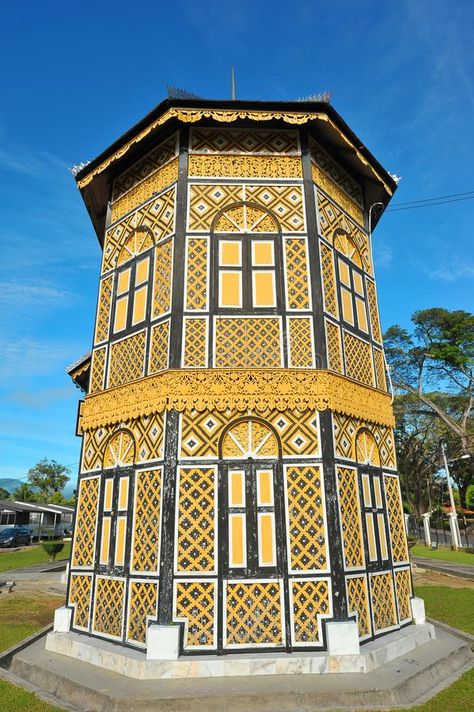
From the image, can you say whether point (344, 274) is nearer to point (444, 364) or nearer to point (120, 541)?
point (120, 541)

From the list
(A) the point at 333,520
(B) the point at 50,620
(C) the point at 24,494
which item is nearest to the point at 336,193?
(A) the point at 333,520

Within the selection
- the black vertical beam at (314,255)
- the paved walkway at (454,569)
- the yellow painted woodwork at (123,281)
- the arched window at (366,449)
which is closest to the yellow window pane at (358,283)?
the black vertical beam at (314,255)

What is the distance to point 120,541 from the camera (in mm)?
8031

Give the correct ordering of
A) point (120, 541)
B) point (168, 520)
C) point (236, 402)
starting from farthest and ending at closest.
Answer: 1. point (120, 541)
2. point (236, 402)
3. point (168, 520)

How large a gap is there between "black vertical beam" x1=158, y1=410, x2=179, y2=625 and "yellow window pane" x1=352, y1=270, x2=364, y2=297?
15.9 feet

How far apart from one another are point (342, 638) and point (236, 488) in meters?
2.51

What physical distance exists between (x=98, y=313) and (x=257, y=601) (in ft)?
21.3

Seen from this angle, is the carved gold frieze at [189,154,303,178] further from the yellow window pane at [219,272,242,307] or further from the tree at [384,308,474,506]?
the tree at [384,308,474,506]

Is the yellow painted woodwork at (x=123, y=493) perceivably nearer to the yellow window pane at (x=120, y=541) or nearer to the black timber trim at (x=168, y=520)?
the yellow window pane at (x=120, y=541)

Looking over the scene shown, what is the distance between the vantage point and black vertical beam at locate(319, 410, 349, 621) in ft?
22.8

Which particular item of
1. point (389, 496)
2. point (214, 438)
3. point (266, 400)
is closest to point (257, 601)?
point (214, 438)

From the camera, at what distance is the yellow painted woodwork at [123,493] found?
27.0 ft

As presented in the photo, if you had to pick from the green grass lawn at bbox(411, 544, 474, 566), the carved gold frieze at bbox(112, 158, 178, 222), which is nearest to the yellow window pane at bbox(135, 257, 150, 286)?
the carved gold frieze at bbox(112, 158, 178, 222)

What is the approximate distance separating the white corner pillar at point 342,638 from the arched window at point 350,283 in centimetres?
516
